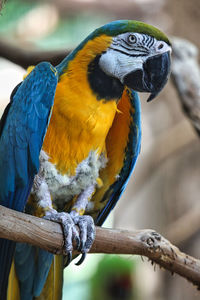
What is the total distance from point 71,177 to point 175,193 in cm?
176

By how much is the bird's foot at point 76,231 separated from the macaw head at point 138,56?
0.41 m

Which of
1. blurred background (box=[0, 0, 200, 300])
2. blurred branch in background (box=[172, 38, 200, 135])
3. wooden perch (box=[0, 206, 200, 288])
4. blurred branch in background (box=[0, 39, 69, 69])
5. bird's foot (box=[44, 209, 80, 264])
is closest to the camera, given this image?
wooden perch (box=[0, 206, 200, 288])

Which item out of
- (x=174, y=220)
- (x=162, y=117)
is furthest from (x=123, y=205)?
(x=162, y=117)

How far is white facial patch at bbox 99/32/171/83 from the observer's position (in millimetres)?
1399

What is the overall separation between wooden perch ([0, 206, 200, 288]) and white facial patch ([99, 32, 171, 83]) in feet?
1.50

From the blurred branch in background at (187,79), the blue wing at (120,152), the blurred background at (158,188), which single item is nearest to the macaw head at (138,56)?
the blue wing at (120,152)

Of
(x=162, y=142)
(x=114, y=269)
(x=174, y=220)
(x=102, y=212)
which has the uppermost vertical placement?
(x=102, y=212)

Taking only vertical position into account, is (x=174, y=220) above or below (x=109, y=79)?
below

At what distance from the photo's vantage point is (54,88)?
140 centimetres

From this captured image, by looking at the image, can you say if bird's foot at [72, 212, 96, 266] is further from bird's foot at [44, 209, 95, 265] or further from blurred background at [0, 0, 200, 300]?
blurred background at [0, 0, 200, 300]

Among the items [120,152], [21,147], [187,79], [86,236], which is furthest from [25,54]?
[86,236]

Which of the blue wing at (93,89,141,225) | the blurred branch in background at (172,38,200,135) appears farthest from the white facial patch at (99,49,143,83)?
the blurred branch in background at (172,38,200,135)

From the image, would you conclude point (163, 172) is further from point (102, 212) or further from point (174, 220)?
point (102, 212)

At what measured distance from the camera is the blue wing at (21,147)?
1.37 meters
